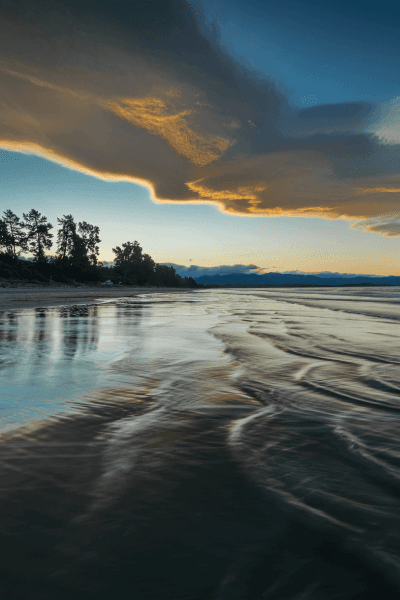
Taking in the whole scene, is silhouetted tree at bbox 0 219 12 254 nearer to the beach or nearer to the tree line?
the tree line

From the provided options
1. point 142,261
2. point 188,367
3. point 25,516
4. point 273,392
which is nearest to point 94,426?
point 25,516

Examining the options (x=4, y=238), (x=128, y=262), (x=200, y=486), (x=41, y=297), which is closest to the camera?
(x=200, y=486)

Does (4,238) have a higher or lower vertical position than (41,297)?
higher

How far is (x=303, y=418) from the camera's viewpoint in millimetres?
3496

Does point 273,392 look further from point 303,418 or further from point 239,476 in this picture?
point 239,476

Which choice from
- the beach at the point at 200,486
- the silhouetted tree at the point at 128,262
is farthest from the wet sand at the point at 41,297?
the silhouetted tree at the point at 128,262

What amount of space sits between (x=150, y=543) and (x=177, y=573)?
0.73 feet

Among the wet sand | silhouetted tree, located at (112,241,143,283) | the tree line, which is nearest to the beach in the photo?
the wet sand

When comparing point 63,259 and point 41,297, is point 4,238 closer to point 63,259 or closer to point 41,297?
point 63,259

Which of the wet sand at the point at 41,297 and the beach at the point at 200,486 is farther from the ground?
the beach at the point at 200,486

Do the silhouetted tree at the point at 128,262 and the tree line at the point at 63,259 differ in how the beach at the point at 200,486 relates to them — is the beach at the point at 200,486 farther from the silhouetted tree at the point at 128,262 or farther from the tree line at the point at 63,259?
the silhouetted tree at the point at 128,262

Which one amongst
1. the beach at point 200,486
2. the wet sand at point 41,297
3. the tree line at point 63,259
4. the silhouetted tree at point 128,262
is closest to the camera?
the beach at point 200,486

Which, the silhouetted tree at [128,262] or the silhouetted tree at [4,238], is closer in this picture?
the silhouetted tree at [4,238]

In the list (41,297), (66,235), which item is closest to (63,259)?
(66,235)
